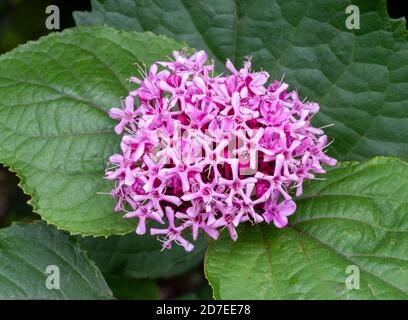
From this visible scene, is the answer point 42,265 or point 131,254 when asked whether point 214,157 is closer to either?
point 42,265

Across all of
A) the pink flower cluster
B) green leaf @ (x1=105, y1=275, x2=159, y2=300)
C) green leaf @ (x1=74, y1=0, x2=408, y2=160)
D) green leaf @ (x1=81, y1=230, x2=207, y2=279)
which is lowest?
green leaf @ (x1=105, y1=275, x2=159, y2=300)

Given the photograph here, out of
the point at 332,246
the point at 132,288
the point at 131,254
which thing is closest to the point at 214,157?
the point at 332,246

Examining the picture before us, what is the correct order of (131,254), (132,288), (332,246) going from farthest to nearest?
1. (132,288)
2. (131,254)
3. (332,246)

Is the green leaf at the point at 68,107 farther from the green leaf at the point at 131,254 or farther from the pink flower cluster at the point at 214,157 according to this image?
the green leaf at the point at 131,254

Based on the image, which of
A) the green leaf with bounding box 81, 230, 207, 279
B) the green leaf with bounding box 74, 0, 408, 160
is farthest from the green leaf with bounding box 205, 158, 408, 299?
the green leaf with bounding box 81, 230, 207, 279

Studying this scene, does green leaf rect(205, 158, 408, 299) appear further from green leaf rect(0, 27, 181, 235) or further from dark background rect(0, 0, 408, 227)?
dark background rect(0, 0, 408, 227)

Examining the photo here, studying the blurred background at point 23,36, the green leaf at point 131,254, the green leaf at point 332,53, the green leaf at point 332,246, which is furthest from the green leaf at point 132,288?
the green leaf at point 332,53
